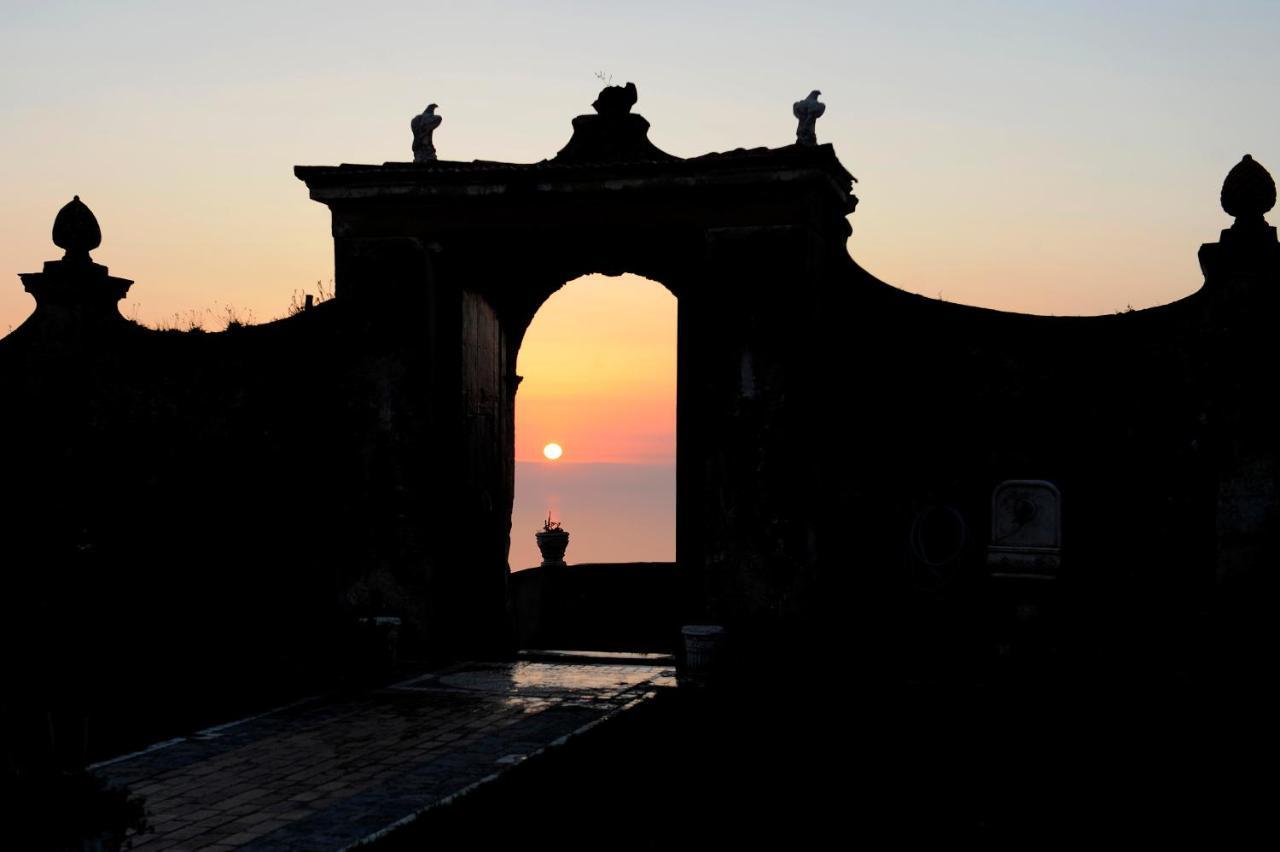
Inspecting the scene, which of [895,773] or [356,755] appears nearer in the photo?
[895,773]

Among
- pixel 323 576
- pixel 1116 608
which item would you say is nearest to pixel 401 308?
pixel 323 576

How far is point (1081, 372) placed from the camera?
485 inches

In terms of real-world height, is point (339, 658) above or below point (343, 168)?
below

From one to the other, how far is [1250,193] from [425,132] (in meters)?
7.25

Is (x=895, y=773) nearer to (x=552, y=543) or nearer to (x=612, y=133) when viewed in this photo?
(x=612, y=133)

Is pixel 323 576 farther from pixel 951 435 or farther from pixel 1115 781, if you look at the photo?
pixel 1115 781

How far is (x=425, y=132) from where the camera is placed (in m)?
14.1

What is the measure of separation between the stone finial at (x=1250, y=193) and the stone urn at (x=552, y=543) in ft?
33.0

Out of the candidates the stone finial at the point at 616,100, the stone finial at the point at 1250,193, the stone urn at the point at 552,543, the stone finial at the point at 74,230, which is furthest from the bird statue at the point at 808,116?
the stone urn at the point at 552,543

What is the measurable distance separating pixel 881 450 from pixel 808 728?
9.90 ft

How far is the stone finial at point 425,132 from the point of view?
14.0 m

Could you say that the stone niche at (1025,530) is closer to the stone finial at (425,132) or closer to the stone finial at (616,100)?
the stone finial at (616,100)

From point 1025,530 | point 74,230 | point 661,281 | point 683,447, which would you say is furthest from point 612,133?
point 74,230

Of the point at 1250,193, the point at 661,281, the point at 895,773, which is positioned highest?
the point at 1250,193
